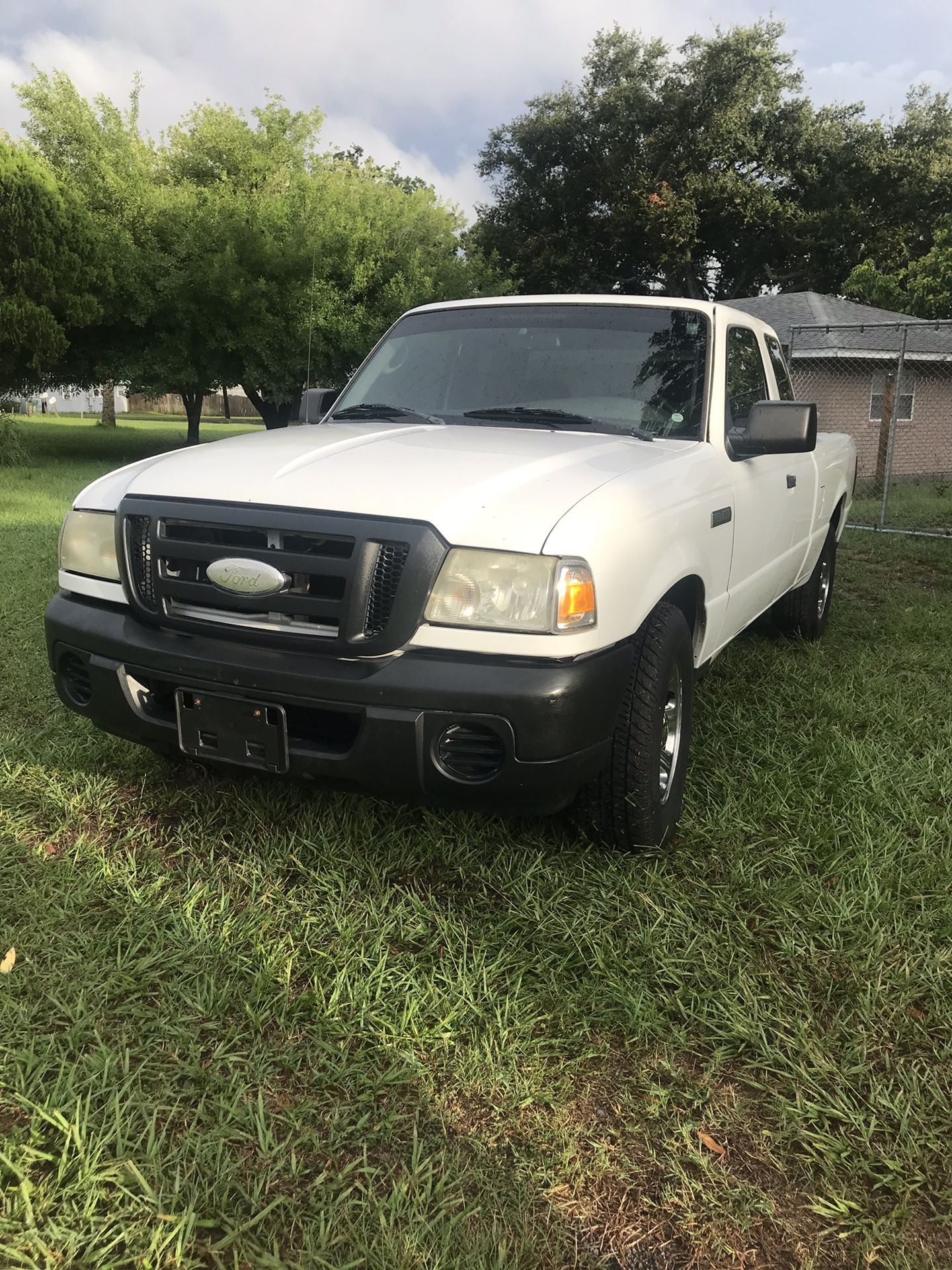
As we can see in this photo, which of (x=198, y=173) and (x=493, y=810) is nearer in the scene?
(x=493, y=810)

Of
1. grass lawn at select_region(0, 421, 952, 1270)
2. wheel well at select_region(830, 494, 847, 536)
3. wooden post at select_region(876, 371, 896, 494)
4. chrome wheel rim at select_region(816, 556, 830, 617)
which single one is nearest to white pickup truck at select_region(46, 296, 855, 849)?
grass lawn at select_region(0, 421, 952, 1270)

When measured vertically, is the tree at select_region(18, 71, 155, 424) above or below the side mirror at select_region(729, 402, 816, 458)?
above

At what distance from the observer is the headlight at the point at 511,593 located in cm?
221

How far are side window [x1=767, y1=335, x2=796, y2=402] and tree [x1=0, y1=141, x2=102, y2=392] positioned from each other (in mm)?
13878

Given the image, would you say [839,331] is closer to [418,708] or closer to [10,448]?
[10,448]

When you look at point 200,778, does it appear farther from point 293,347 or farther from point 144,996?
point 293,347

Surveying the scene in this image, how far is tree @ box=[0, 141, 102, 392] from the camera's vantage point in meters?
14.5

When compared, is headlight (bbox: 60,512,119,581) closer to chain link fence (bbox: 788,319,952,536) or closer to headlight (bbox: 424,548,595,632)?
headlight (bbox: 424,548,595,632)

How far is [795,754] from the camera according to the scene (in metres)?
3.62

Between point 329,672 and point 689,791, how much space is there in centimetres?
162

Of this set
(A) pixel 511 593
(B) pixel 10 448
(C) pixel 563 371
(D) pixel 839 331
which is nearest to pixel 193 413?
(B) pixel 10 448

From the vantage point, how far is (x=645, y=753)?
8.48 ft

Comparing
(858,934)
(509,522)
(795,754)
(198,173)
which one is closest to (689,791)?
(795,754)

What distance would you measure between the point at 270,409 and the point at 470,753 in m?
19.1
